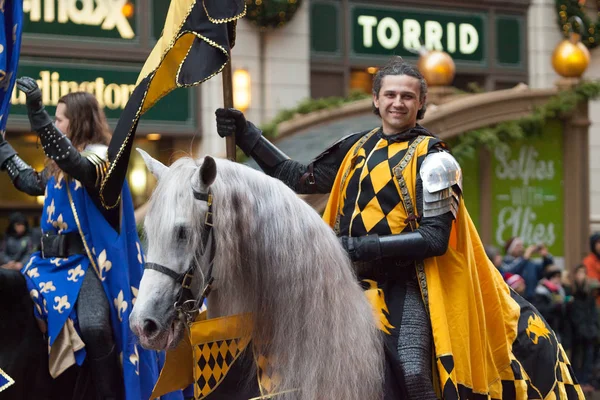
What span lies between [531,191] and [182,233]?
1075 centimetres

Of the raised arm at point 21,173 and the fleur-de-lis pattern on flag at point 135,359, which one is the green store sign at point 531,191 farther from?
the fleur-de-lis pattern on flag at point 135,359

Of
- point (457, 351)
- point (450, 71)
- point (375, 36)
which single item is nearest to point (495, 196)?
point (450, 71)

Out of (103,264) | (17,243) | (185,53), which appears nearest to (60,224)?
(103,264)

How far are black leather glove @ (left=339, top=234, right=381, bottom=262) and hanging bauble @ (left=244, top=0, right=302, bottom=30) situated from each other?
12.9 metres

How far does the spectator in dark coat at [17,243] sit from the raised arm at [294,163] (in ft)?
19.8

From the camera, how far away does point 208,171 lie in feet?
13.7

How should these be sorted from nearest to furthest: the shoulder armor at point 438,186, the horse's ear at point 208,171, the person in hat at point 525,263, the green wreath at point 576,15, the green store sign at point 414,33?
the horse's ear at point 208,171
the shoulder armor at point 438,186
the person in hat at point 525,263
the green store sign at point 414,33
the green wreath at point 576,15

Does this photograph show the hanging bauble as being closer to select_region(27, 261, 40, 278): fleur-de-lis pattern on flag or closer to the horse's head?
select_region(27, 261, 40, 278): fleur-de-lis pattern on flag

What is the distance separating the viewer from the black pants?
6363mm

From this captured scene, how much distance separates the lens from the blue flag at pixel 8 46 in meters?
6.51

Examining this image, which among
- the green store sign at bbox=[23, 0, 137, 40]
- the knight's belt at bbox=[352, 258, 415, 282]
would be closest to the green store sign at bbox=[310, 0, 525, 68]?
the green store sign at bbox=[23, 0, 137, 40]

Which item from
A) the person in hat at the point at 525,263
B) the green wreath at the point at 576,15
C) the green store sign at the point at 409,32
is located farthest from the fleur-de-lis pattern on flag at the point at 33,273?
the green wreath at the point at 576,15

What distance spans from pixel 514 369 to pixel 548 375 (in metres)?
0.34

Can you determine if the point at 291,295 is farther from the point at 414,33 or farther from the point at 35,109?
the point at 414,33
